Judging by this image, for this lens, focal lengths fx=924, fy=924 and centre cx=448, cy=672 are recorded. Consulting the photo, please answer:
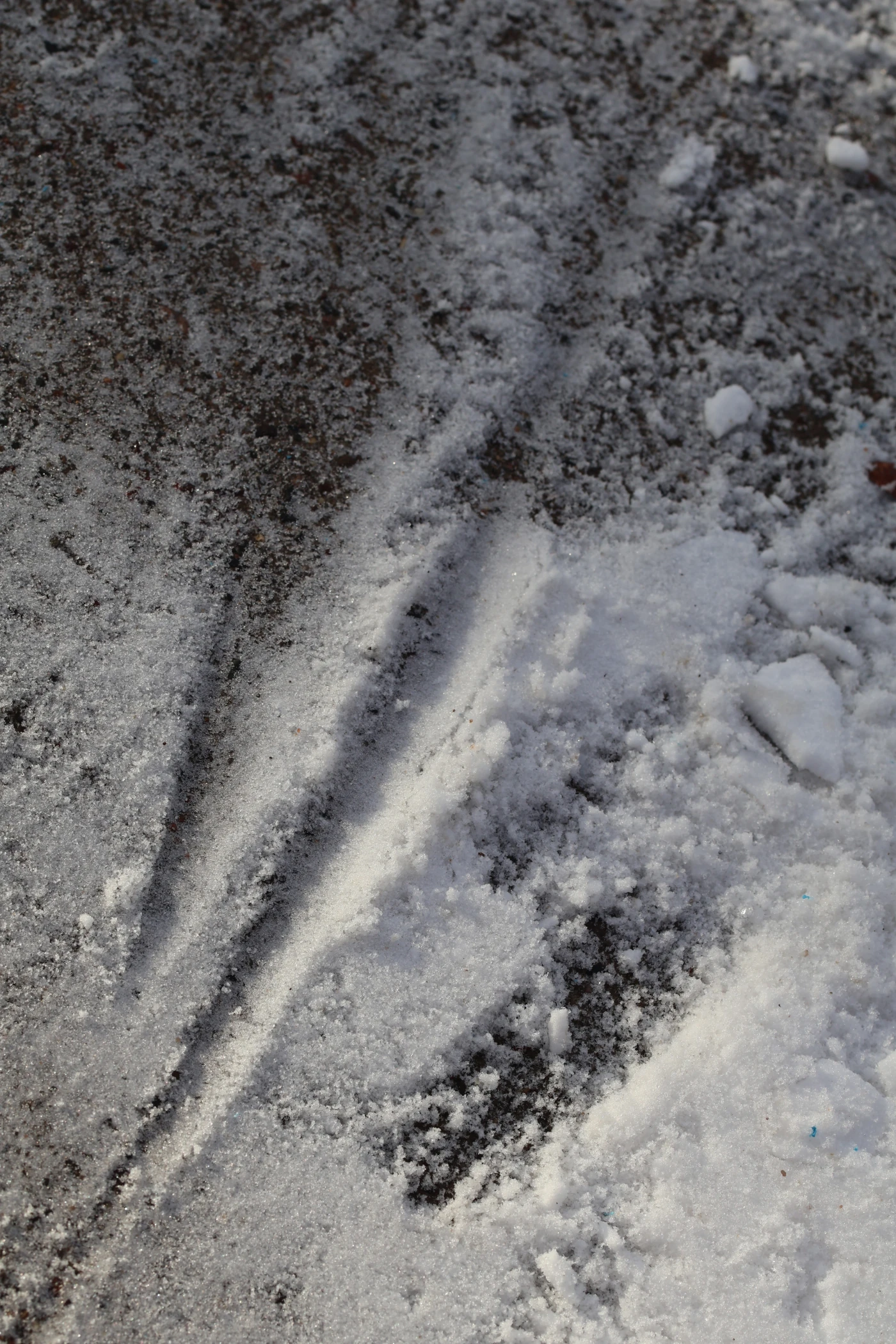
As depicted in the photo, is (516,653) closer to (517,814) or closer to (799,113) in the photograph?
(517,814)

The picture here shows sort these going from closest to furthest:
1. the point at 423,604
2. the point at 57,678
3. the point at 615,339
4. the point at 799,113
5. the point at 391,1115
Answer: the point at 391,1115, the point at 57,678, the point at 423,604, the point at 615,339, the point at 799,113

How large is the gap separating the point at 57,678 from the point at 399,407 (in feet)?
3.12

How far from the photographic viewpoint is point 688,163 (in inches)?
96.2

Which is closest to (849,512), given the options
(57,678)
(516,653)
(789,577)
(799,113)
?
(789,577)

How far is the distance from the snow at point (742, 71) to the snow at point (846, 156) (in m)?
0.29

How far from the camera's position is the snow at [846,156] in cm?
254

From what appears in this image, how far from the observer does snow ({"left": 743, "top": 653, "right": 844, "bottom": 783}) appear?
74.5 inches

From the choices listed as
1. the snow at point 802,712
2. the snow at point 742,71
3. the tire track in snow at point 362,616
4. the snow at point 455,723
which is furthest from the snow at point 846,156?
the snow at point 802,712

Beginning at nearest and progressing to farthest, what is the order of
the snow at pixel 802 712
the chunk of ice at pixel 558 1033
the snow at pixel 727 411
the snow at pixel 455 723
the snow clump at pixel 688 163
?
the snow at pixel 455 723
the chunk of ice at pixel 558 1033
the snow at pixel 802 712
the snow at pixel 727 411
the snow clump at pixel 688 163

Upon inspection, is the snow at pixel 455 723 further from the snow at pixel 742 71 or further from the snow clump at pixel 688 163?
the snow at pixel 742 71

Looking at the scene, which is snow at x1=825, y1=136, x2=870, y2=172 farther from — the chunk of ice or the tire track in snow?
the chunk of ice

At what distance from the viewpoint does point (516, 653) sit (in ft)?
6.32

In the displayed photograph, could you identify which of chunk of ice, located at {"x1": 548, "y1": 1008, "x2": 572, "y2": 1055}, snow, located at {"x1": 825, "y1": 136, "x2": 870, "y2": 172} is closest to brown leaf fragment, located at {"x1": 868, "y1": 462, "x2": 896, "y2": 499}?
snow, located at {"x1": 825, "y1": 136, "x2": 870, "y2": 172}

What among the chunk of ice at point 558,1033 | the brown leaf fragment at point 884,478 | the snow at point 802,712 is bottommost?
the chunk of ice at point 558,1033
